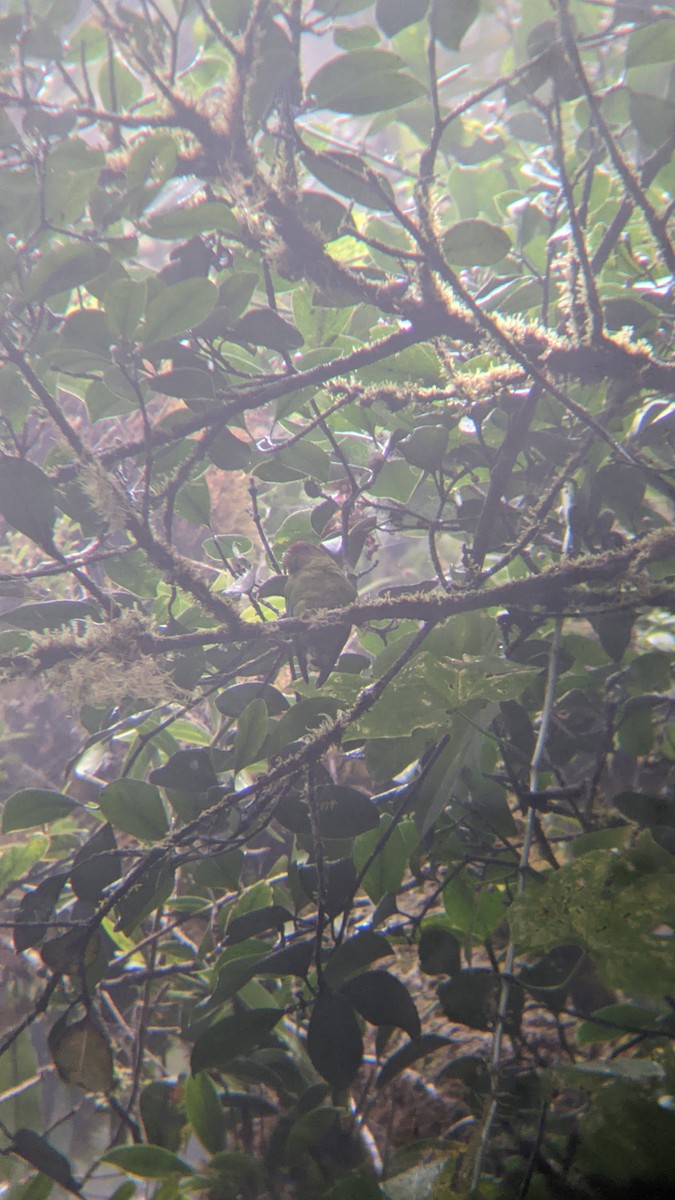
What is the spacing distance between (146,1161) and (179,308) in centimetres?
114

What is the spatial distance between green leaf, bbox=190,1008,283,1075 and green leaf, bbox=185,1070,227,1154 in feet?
0.36

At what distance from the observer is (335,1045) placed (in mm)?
756

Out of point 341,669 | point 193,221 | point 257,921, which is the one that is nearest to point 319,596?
point 341,669

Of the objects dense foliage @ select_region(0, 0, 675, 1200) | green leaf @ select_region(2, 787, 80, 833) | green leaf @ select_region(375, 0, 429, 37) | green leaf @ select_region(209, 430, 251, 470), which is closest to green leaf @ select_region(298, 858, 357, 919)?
dense foliage @ select_region(0, 0, 675, 1200)

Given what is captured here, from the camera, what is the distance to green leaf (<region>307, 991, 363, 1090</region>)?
752 mm

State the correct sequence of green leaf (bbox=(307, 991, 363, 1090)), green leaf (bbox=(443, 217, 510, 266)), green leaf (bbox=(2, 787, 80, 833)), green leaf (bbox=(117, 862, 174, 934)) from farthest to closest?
green leaf (bbox=(443, 217, 510, 266)) < green leaf (bbox=(2, 787, 80, 833)) < green leaf (bbox=(117, 862, 174, 934)) < green leaf (bbox=(307, 991, 363, 1090))

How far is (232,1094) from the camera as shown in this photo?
0.88 m

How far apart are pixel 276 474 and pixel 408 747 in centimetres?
60

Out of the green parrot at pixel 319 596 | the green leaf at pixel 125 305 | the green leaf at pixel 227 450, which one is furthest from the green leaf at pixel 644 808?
the green leaf at pixel 125 305

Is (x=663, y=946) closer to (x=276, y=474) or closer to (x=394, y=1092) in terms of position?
(x=394, y=1092)

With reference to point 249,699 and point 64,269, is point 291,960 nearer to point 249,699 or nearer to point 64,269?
point 249,699

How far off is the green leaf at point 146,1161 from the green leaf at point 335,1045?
210mm

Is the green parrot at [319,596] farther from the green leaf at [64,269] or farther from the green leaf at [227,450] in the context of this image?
the green leaf at [64,269]

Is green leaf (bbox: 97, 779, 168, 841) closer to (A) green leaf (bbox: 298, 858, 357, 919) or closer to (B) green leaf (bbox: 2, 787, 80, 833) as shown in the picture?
(B) green leaf (bbox: 2, 787, 80, 833)
